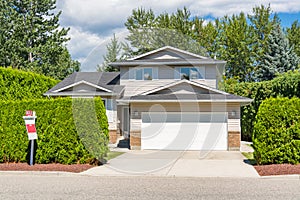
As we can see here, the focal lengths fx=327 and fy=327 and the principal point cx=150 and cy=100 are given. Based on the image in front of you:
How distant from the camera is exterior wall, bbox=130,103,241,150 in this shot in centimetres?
Answer: 1608

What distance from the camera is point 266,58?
30.4 meters

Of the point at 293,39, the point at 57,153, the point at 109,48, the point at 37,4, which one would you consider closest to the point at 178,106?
the point at 57,153

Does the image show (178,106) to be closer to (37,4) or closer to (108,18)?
(108,18)

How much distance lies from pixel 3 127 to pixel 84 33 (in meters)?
11.3

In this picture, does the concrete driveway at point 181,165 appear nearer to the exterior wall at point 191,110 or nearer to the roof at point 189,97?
the exterior wall at point 191,110

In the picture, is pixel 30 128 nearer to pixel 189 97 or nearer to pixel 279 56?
pixel 189 97

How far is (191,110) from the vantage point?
53.7 feet

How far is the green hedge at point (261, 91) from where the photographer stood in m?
16.8

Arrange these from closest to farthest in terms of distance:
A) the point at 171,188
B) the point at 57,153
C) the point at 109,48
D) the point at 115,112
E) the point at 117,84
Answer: the point at 171,188
the point at 57,153
the point at 115,112
the point at 117,84
the point at 109,48

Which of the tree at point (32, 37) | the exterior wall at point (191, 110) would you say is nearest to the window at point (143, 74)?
the exterior wall at point (191, 110)

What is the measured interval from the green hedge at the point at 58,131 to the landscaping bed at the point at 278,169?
528cm

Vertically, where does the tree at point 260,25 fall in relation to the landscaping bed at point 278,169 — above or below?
above

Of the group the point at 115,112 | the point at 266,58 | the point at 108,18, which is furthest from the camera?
the point at 266,58

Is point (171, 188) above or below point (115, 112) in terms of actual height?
below
